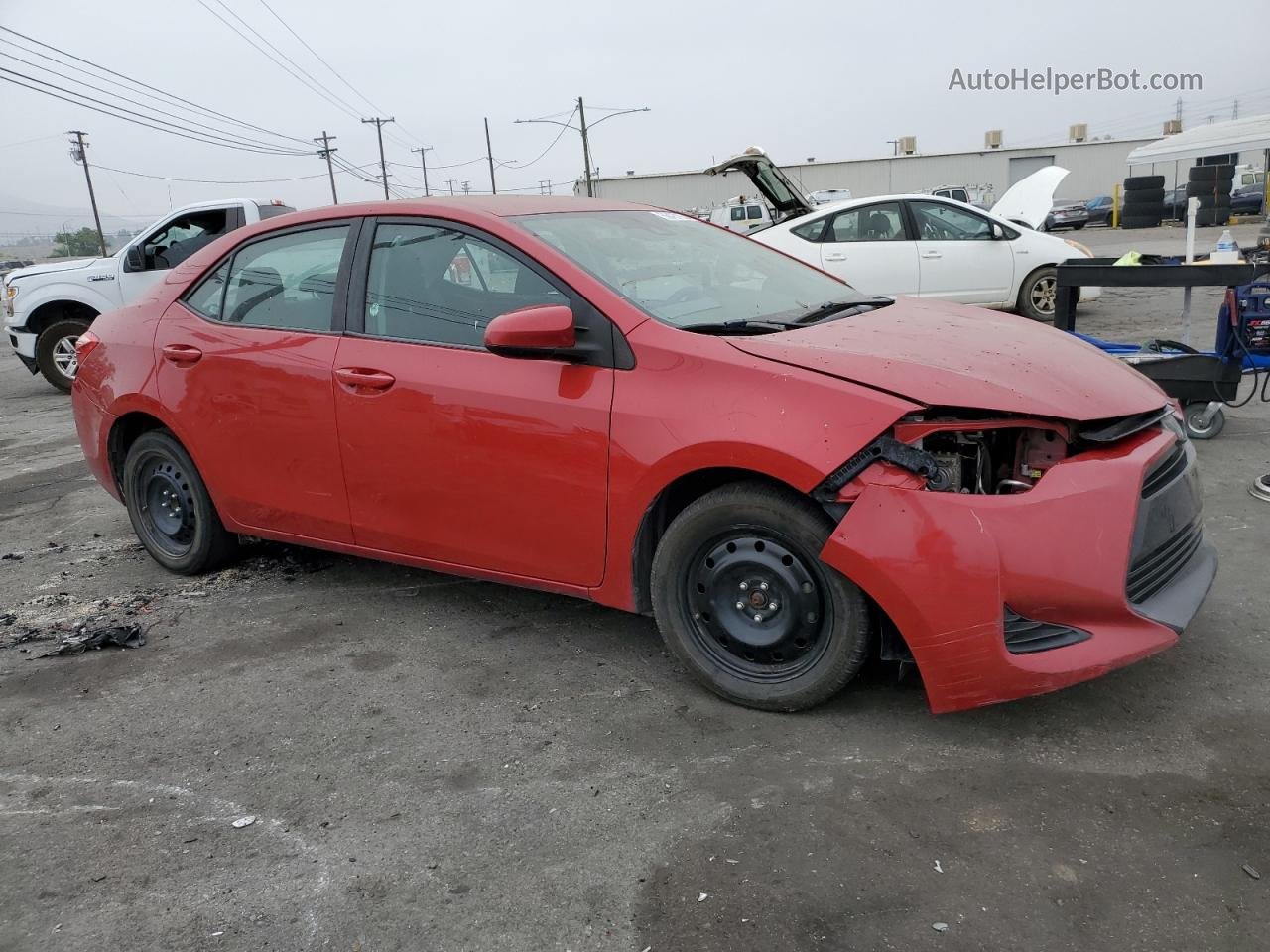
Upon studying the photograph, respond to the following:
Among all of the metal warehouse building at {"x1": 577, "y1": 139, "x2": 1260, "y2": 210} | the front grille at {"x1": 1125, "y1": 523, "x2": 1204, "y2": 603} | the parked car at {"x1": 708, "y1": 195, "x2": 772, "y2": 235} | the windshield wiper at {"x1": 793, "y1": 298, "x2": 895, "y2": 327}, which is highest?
the metal warehouse building at {"x1": 577, "y1": 139, "x2": 1260, "y2": 210}

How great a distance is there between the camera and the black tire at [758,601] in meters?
2.90

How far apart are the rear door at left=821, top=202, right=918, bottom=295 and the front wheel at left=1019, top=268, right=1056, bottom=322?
1332 mm

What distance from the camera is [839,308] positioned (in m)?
3.72

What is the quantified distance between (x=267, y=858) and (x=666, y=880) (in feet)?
3.43

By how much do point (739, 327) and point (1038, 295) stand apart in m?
8.98

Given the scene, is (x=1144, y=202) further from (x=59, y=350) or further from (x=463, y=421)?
(x=463, y=421)

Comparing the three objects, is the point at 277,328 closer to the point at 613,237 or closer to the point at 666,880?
the point at 613,237

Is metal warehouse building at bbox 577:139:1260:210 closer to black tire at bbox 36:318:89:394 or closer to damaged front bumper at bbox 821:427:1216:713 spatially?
black tire at bbox 36:318:89:394

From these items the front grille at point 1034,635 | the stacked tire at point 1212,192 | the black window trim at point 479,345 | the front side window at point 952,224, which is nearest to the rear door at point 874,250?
the front side window at point 952,224

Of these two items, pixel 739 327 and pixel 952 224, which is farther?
pixel 952 224

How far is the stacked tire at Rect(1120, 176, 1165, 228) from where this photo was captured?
32688 mm

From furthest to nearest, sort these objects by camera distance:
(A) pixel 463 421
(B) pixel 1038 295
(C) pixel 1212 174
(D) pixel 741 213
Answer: (D) pixel 741 213 < (C) pixel 1212 174 < (B) pixel 1038 295 < (A) pixel 463 421

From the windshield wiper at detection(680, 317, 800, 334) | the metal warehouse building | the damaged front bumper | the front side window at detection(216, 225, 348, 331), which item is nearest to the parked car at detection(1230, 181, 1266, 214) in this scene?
the metal warehouse building

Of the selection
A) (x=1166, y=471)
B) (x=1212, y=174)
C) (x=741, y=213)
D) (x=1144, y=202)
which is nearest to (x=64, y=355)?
(x=1166, y=471)
